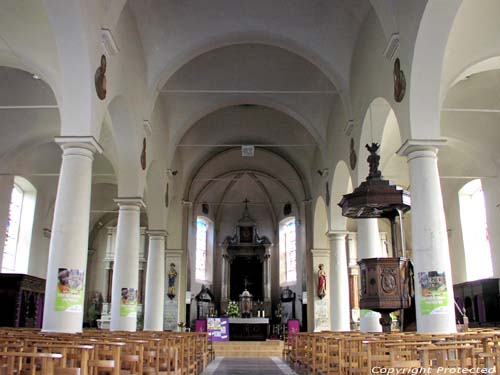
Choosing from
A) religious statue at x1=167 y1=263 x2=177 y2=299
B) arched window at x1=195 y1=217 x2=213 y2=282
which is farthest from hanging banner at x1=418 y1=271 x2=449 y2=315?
arched window at x1=195 y1=217 x2=213 y2=282

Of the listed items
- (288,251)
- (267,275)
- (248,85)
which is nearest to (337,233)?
(248,85)

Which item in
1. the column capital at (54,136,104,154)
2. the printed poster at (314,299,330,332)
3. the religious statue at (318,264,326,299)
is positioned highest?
the column capital at (54,136,104,154)

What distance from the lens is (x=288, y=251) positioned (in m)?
26.8

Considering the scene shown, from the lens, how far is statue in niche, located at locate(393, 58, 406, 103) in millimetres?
8960

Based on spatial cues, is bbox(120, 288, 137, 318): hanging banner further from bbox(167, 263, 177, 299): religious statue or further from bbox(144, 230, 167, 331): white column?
bbox(167, 263, 177, 299): religious statue

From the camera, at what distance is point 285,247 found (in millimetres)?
27062

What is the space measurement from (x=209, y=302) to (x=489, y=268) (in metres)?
13.2

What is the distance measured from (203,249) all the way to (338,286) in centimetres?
1208

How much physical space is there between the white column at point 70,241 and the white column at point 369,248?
6632 millimetres

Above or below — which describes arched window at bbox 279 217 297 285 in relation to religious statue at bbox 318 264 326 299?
above

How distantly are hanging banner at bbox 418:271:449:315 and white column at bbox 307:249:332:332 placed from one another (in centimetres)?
1218

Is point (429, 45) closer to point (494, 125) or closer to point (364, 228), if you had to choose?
point (364, 228)

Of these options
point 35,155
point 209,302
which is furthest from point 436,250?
point 209,302

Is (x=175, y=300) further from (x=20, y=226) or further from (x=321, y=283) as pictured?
(x=20, y=226)
